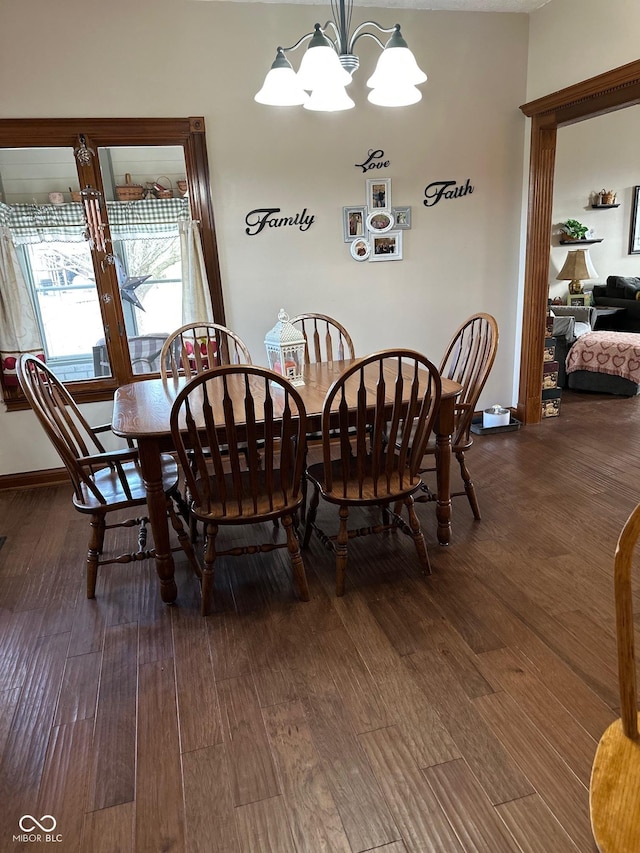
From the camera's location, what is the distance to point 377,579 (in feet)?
7.87

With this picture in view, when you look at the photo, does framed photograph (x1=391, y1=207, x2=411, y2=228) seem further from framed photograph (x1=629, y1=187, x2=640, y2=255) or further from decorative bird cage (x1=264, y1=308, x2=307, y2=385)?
framed photograph (x1=629, y1=187, x2=640, y2=255)

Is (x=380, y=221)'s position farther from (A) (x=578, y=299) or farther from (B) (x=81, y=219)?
(A) (x=578, y=299)

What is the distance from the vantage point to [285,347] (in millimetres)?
2467

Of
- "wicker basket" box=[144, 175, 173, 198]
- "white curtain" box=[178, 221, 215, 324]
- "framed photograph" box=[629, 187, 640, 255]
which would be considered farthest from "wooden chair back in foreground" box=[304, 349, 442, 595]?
"framed photograph" box=[629, 187, 640, 255]

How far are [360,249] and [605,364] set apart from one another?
268 cm

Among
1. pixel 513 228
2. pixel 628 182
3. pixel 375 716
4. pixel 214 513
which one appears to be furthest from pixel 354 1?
pixel 628 182

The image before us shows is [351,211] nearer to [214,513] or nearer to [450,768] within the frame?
[214,513]

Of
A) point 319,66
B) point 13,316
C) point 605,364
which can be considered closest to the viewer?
point 319,66

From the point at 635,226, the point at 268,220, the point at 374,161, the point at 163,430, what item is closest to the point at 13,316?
the point at 268,220

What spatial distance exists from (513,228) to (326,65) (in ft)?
8.55

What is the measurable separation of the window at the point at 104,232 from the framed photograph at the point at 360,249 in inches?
37.6

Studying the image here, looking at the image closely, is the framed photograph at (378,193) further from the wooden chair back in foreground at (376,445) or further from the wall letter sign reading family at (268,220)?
the wooden chair back in foreground at (376,445)

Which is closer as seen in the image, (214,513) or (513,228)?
(214,513)

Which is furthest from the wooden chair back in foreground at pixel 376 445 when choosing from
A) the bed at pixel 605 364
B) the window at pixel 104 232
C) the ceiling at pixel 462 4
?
the bed at pixel 605 364
